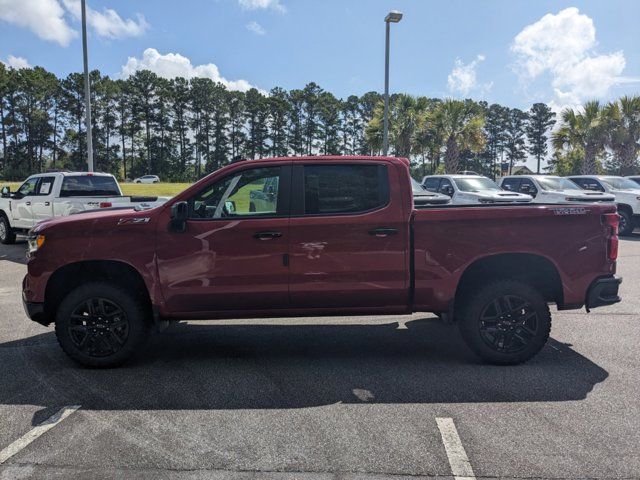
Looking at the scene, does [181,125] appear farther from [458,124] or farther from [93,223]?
[93,223]

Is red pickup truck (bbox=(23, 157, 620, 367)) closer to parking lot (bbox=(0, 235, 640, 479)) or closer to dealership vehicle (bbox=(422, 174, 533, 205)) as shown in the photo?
parking lot (bbox=(0, 235, 640, 479))

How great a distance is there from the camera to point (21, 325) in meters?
6.34

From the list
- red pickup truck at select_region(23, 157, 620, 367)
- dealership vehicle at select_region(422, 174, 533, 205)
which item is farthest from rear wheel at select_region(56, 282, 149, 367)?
dealership vehicle at select_region(422, 174, 533, 205)

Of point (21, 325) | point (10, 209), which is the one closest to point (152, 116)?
point (10, 209)

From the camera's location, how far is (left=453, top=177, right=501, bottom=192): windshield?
1559 centimetres

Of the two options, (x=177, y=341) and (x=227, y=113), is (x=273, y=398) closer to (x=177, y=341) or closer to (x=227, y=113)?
(x=177, y=341)

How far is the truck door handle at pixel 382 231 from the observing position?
466 cm

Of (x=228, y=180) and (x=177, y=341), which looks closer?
(x=228, y=180)

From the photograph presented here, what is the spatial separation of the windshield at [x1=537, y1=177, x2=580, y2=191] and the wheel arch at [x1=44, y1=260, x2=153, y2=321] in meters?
14.5

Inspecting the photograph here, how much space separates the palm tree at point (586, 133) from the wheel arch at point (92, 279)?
1350 inches

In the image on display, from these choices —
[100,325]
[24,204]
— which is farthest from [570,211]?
[24,204]

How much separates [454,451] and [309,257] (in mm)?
2035

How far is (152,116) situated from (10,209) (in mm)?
72907

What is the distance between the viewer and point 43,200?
11727mm
